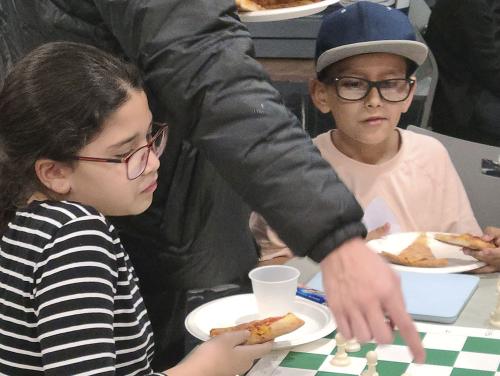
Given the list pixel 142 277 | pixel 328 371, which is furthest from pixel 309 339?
pixel 142 277

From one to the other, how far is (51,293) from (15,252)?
0.36ft

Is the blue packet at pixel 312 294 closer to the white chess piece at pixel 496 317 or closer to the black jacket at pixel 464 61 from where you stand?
the white chess piece at pixel 496 317

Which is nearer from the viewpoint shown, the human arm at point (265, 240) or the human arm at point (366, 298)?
the human arm at point (366, 298)

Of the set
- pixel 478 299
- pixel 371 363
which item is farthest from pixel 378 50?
pixel 371 363

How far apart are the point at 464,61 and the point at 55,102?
300cm

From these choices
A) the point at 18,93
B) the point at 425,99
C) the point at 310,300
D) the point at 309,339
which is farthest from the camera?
the point at 425,99

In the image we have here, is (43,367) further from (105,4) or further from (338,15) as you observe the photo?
(338,15)

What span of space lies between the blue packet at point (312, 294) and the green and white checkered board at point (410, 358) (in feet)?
0.42

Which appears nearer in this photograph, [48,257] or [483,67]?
[48,257]

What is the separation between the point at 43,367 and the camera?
1.29m

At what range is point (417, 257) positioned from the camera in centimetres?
194

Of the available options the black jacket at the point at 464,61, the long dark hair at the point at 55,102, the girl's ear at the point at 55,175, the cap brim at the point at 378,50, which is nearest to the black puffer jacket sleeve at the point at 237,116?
the long dark hair at the point at 55,102

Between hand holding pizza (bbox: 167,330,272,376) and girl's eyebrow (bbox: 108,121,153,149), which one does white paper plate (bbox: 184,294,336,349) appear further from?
girl's eyebrow (bbox: 108,121,153,149)

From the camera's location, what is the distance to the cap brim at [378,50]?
7.80ft
